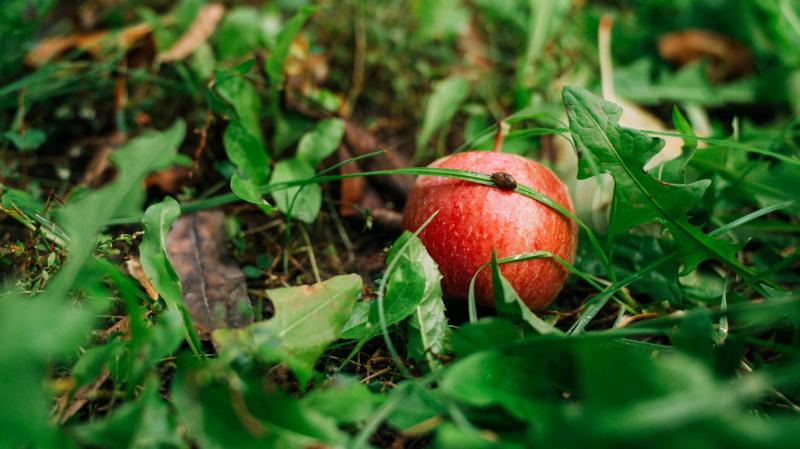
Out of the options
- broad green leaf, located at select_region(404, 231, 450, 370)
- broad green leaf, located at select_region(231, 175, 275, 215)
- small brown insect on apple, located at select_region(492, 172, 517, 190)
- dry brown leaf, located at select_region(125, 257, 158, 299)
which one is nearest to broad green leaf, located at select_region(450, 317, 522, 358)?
broad green leaf, located at select_region(404, 231, 450, 370)

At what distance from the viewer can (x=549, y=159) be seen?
2.05 m

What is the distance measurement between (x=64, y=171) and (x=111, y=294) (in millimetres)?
742

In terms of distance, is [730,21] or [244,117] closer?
[244,117]

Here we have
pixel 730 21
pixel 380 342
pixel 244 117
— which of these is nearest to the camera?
pixel 380 342

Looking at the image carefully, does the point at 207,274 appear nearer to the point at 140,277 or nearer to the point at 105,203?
the point at 140,277

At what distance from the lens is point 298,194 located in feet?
5.74

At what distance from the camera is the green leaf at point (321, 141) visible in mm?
1845

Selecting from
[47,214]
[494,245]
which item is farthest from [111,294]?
[494,245]

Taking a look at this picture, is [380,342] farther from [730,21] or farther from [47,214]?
[730,21]

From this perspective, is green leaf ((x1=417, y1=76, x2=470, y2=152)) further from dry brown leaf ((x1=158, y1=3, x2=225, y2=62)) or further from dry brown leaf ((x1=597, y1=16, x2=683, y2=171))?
dry brown leaf ((x1=158, y1=3, x2=225, y2=62))

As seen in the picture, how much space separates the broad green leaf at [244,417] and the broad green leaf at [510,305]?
48cm

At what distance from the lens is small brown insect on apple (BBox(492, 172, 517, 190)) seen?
4.67ft

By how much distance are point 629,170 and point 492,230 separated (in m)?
0.38

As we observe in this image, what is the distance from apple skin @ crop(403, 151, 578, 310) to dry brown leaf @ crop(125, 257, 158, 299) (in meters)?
0.68
